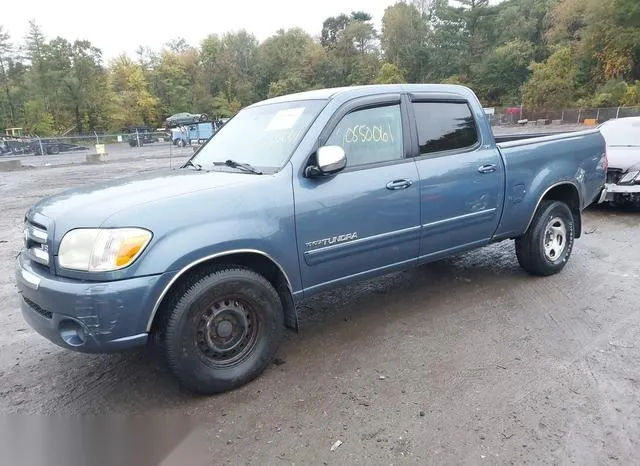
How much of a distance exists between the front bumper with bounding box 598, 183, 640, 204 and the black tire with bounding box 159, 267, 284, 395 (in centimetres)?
678

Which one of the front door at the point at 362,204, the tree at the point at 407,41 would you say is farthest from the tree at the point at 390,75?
the front door at the point at 362,204

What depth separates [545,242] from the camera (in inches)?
200

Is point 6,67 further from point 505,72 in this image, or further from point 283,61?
point 505,72

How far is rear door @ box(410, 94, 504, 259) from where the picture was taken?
13.3 feet

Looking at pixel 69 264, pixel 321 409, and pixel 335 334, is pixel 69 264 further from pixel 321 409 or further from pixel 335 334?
pixel 335 334

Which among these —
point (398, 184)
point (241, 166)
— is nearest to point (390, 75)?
point (398, 184)

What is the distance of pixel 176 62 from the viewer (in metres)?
78.4

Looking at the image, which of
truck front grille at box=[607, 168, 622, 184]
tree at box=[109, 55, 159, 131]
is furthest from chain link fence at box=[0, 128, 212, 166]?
tree at box=[109, 55, 159, 131]

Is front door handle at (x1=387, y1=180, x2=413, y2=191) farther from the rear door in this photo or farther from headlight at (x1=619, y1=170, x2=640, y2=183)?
headlight at (x1=619, y1=170, x2=640, y2=183)

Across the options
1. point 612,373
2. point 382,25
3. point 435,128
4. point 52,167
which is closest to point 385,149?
point 435,128

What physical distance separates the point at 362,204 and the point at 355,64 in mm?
77089

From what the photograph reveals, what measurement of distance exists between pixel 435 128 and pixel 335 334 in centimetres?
200

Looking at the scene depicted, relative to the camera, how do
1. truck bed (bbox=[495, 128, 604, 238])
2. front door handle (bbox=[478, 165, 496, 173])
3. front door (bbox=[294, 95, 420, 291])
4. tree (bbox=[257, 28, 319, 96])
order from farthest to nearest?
tree (bbox=[257, 28, 319, 96]) < truck bed (bbox=[495, 128, 604, 238]) < front door handle (bbox=[478, 165, 496, 173]) < front door (bbox=[294, 95, 420, 291])

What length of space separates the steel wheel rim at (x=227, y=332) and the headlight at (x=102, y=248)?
596 mm
